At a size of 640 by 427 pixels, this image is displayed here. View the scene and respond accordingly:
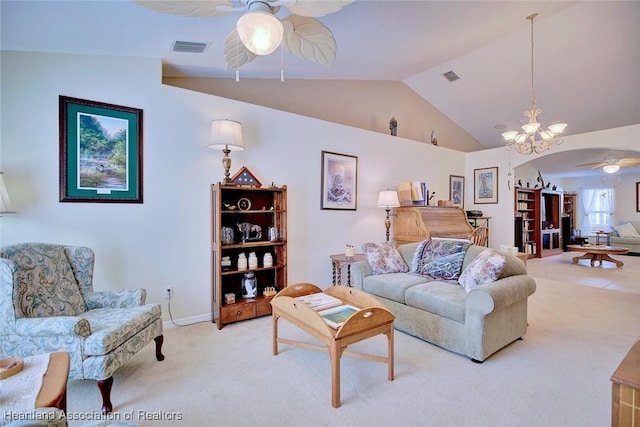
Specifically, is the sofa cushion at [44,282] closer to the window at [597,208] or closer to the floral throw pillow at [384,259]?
the floral throw pillow at [384,259]

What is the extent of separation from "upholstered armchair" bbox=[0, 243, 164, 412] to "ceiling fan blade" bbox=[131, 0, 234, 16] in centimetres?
Answer: 181

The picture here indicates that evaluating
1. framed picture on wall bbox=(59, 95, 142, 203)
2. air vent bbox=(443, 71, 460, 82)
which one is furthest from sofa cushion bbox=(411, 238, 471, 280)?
air vent bbox=(443, 71, 460, 82)

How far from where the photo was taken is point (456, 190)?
20.9 feet

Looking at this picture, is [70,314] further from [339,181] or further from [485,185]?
[485,185]

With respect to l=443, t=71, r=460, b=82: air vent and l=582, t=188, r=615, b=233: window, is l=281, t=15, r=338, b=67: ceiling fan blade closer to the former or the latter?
l=443, t=71, r=460, b=82: air vent

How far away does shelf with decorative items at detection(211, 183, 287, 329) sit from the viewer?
126 inches

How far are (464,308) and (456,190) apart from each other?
14.5ft

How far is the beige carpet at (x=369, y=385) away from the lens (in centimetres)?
179

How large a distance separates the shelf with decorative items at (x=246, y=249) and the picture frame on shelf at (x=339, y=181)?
0.87 m

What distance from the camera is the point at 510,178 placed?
19.6 ft

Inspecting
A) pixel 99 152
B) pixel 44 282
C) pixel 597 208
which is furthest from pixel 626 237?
pixel 44 282

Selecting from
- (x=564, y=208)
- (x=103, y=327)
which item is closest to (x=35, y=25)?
(x=103, y=327)

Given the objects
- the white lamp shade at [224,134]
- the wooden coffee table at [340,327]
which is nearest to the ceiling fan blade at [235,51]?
the white lamp shade at [224,134]

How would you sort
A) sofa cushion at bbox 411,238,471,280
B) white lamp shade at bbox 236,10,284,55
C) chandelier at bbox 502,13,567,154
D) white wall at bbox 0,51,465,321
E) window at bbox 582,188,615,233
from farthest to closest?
1. window at bbox 582,188,615,233
2. chandelier at bbox 502,13,567,154
3. sofa cushion at bbox 411,238,471,280
4. white wall at bbox 0,51,465,321
5. white lamp shade at bbox 236,10,284,55
